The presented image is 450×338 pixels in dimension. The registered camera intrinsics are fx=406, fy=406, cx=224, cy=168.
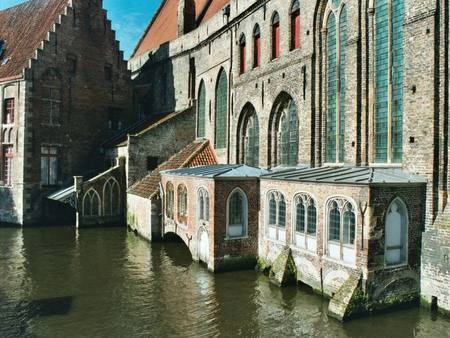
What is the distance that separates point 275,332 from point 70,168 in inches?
830

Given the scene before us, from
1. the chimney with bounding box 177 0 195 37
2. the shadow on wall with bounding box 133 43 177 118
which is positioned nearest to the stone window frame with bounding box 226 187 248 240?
the shadow on wall with bounding box 133 43 177 118

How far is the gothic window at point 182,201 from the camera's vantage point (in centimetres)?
1679

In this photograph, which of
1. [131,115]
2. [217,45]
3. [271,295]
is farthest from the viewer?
[131,115]

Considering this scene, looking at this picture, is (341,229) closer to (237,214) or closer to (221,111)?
(237,214)

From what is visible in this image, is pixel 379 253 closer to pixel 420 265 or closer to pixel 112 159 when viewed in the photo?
pixel 420 265

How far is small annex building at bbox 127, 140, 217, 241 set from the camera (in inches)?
756

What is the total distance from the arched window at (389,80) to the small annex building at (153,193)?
34.6 ft

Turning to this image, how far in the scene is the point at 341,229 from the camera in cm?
1054

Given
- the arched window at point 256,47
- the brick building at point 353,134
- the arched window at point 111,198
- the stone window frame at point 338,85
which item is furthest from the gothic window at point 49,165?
the stone window frame at point 338,85

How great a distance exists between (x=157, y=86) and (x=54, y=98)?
26.2 ft

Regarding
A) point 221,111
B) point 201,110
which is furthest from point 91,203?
point 221,111

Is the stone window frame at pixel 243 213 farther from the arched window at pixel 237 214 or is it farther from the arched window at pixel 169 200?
the arched window at pixel 169 200

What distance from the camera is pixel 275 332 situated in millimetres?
8977

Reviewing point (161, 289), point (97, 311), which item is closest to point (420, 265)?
point (161, 289)
